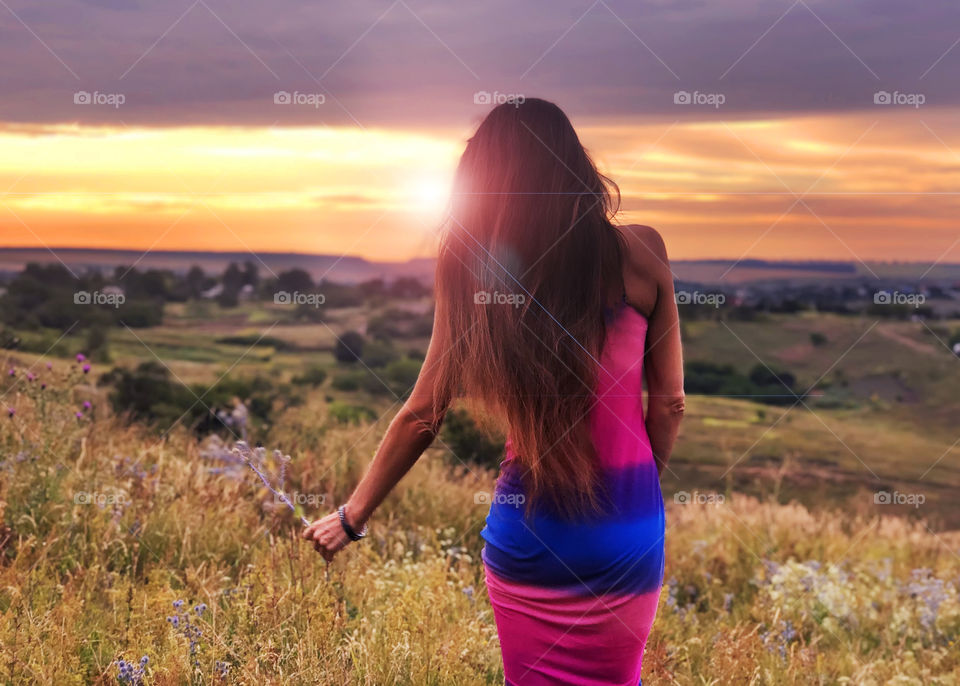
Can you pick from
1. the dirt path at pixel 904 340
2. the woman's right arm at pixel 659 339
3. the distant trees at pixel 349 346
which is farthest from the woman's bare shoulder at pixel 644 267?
the dirt path at pixel 904 340

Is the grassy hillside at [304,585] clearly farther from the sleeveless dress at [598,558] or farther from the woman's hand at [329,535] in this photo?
the sleeveless dress at [598,558]

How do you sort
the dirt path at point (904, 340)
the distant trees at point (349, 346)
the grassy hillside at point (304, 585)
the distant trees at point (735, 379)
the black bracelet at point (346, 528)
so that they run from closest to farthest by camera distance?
the black bracelet at point (346, 528) → the grassy hillside at point (304, 585) → the distant trees at point (349, 346) → the distant trees at point (735, 379) → the dirt path at point (904, 340)

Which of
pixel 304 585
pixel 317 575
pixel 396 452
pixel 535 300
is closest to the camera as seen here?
pixel 535 300

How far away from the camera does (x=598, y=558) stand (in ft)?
7.91

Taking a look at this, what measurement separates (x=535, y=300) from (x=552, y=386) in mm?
234

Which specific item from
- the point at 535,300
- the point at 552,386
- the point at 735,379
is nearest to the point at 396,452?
the point at 552,386

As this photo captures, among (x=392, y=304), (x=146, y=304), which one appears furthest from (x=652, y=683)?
(x=392, y=304)

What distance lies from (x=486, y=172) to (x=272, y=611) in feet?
6.22

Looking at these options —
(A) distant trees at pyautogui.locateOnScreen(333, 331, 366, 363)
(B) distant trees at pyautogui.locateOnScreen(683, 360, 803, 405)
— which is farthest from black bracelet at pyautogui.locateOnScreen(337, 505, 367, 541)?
(B) distant trees at pyautogui.locateOnScreen(683, 360, 803, 405)

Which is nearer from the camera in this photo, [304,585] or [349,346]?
[304,585]

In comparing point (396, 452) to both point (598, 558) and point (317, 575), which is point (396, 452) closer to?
point (598, 558)

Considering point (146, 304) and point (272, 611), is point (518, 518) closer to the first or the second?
point (272, 611)

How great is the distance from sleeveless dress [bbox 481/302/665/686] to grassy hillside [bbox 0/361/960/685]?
2.96 ft

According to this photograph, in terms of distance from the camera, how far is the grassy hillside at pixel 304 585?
10.7ft
